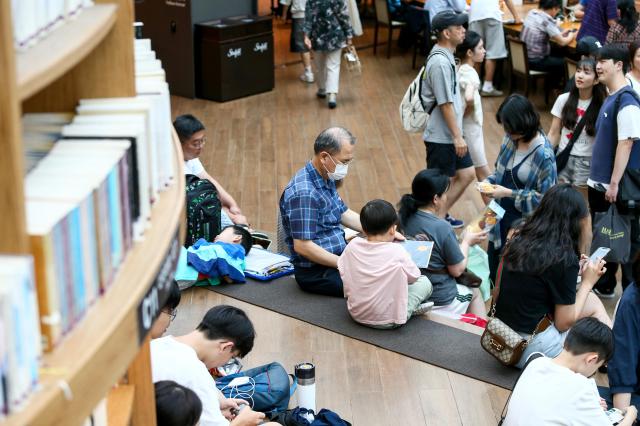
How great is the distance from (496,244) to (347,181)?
7.60 feet

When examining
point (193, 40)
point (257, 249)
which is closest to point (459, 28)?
point (257, 249)

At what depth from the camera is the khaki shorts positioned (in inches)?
435

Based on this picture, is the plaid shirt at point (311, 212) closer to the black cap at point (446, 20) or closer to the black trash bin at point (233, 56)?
the black cap at point (446, 20)

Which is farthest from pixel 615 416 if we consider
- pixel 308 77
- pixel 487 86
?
pixel 308 77

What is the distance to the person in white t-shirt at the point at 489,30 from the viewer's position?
10.9 m

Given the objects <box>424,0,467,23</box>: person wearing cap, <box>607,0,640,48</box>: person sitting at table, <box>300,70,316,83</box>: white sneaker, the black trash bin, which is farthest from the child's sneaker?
<box>300,70,316,83</box>: white sneaker

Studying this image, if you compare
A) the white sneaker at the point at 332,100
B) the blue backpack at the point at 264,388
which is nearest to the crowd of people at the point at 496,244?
the blue backpack at the point at 264,388

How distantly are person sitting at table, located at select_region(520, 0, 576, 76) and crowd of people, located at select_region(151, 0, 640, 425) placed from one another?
118 inches

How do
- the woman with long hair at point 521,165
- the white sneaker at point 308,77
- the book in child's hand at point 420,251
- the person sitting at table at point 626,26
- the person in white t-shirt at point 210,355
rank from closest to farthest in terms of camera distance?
1. the person in white t-shirt at point 210,355
2. the book in child's hand at point 420,251
3. the woman with long hair at point 521,165
4. the person sitting at table at point 626,26
5. the white sneaker at point 308,77

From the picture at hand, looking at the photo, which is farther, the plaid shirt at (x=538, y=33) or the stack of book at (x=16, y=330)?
the plaid shirt at (x=538, y=33)

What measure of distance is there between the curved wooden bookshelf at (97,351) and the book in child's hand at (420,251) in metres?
3.51

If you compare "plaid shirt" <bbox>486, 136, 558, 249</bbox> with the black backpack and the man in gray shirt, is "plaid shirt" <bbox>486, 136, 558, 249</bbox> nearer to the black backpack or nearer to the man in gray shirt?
the man in gray shirt

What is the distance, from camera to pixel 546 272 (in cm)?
464

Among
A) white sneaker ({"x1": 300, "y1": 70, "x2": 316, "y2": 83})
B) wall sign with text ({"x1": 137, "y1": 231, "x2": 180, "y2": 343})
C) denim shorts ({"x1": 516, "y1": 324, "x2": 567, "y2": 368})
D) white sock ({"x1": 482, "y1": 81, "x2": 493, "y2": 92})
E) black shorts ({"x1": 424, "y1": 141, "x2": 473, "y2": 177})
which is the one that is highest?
wall sign with text ({"x1": 137, "y1": 231, "x2": 180, "y2": 343})
